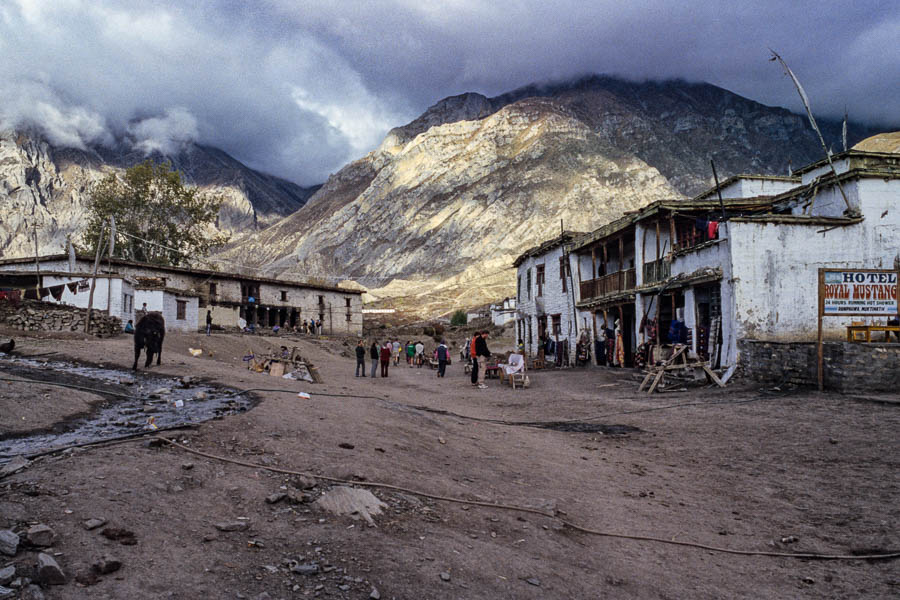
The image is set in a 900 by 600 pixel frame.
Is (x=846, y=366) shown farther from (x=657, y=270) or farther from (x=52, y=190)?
(x=52, y=190)

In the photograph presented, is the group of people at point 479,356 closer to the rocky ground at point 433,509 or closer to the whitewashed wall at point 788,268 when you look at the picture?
the whitewashed wall at point 788,268

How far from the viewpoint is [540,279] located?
32.3 meters

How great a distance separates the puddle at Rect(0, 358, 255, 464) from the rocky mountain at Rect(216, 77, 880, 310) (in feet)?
199

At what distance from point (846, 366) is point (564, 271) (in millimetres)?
17233

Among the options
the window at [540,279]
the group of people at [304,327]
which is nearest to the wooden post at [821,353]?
the window at [540,279]

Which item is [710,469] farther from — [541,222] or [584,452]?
[541,222]

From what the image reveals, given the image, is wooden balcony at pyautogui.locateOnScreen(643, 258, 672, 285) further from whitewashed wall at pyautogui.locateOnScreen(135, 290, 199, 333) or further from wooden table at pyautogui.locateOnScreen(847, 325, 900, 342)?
whitewashed wall at pyautogui.locateOnScreen(135, 290, 199, 333)

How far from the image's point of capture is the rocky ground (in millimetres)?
3482

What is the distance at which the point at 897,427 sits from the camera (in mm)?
8742

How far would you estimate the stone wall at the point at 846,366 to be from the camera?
38.7ft

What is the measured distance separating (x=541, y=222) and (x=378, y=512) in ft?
297

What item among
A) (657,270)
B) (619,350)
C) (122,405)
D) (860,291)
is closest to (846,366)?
(860,291)

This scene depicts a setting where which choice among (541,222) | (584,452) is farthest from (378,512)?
(541,222)

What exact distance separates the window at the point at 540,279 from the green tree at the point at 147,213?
30841mm
